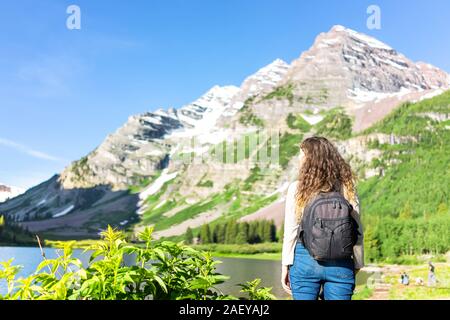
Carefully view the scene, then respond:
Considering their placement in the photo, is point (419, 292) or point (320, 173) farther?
point (419, 292)

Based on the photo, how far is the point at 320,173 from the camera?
14.2 feet

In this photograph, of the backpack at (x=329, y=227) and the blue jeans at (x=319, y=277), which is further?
the blue jeans at (x=319, y=277)

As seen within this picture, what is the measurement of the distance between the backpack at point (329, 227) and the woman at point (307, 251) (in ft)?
0.30

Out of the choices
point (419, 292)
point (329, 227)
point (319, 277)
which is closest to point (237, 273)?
point (419, 292)

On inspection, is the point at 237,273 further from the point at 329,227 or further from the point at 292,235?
the point at 329,227

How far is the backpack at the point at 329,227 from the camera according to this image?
3.97 metres

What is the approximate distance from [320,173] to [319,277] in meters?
0.93

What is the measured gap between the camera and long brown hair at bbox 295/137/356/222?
167 inches

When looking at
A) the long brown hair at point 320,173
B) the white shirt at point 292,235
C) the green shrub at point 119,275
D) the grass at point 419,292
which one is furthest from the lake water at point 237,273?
the grass at point 419,292

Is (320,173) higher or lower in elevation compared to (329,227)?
higher

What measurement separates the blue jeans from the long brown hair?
39cm

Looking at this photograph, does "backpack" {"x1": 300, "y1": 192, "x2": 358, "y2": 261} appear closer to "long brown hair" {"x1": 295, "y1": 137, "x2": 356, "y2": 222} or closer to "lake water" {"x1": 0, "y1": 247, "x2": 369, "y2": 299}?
"long brown hair" {"x1": 295, "y1": 137, "x2": 356, "y2": 222}

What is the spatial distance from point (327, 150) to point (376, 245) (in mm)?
132184

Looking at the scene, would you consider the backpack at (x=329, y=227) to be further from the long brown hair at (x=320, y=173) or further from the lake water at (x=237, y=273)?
the lake water at (x=237, y=273)
